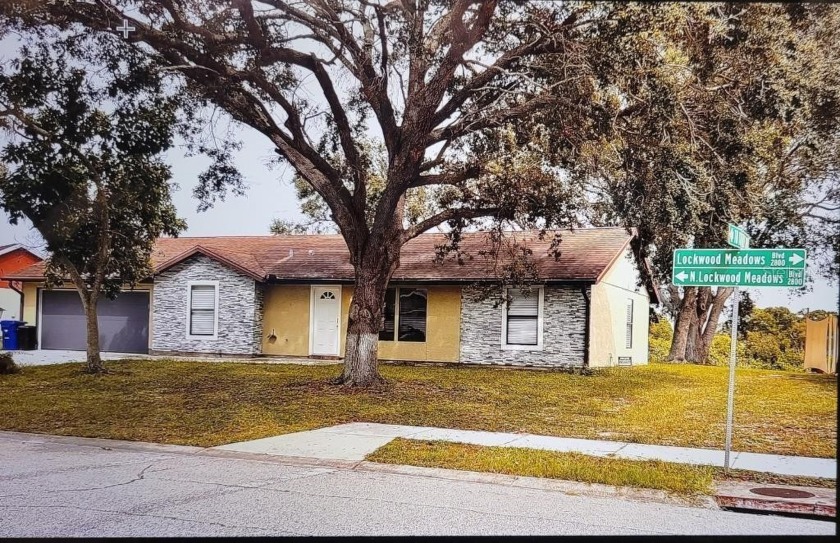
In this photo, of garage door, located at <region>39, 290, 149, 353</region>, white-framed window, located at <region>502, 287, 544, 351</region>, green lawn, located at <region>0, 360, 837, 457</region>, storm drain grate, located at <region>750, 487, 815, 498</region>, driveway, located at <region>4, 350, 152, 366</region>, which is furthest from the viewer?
white-framed window, located at <region>502, 287, 544, 351</region>

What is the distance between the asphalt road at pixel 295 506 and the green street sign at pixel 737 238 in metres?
2.23

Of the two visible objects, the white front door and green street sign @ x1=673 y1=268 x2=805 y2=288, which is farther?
the white front door

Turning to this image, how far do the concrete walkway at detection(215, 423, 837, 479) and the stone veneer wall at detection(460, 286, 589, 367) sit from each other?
8.39 m

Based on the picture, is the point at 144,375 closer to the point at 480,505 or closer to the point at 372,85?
the point at 372,85

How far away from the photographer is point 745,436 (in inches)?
351

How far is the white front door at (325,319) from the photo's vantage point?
19656mm

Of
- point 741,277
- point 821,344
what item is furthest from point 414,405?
point 741,277

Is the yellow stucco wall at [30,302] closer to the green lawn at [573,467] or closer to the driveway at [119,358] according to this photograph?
the driveway at [119,358]

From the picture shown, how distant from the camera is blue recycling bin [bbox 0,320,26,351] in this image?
11.3 metres

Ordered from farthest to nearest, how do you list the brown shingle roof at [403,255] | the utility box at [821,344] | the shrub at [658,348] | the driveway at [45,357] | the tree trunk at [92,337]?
the shrub at [658,348], the brown shingle roof at [403,255], the driveway at [45,357], the tree trunk at [92,337], the utility box at [821,344]

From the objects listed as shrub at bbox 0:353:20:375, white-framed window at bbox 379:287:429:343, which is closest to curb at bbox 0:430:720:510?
shrub at bbox 0:353:20:375

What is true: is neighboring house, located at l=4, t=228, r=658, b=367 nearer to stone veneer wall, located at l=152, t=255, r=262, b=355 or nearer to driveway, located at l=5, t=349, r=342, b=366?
stone veneer wall, located at l=152, t=255, r=262, b=355

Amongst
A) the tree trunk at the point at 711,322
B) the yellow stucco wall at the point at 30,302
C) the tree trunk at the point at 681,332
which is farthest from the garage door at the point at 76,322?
the tree trunk at the point at 681,332

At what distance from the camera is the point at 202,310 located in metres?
18.6
